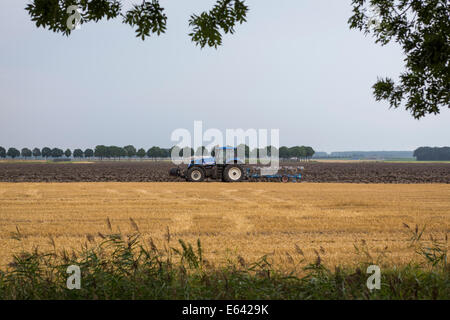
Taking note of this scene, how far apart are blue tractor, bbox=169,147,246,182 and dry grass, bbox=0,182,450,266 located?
5.08 m

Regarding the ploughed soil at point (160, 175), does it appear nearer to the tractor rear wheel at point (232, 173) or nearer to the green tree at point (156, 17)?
the tractor rear wheel at point (232, 173)

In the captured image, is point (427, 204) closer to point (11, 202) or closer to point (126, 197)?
point (126, 197)

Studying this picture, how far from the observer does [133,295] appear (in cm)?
404

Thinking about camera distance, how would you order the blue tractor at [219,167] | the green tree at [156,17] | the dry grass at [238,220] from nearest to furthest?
the green tree at [156,17] < the dry grass at [238,220] < the blue tractor at [219,167]

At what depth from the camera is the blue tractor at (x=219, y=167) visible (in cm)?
2353

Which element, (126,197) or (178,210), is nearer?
(178,210)

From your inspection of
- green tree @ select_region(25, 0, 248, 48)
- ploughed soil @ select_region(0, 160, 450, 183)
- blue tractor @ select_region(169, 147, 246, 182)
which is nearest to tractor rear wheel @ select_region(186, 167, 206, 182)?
blue tractor @ select_region(169, 147, 246, 182)

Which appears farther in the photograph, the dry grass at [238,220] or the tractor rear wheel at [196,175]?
the tractor rear wheel at [196,175]

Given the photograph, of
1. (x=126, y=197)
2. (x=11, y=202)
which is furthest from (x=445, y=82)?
(x=11, y=202)

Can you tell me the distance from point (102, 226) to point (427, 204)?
1286 centimetres

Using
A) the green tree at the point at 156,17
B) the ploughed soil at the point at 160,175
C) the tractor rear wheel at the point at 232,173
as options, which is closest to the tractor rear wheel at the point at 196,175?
the tractor rear wheel at the point at 232,173

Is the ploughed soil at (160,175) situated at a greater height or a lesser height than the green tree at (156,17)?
lesser

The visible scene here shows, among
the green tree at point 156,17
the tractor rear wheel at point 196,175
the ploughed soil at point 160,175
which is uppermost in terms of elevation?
the green tree at point 156,17

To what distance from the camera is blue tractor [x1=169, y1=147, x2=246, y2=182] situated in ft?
77.2
